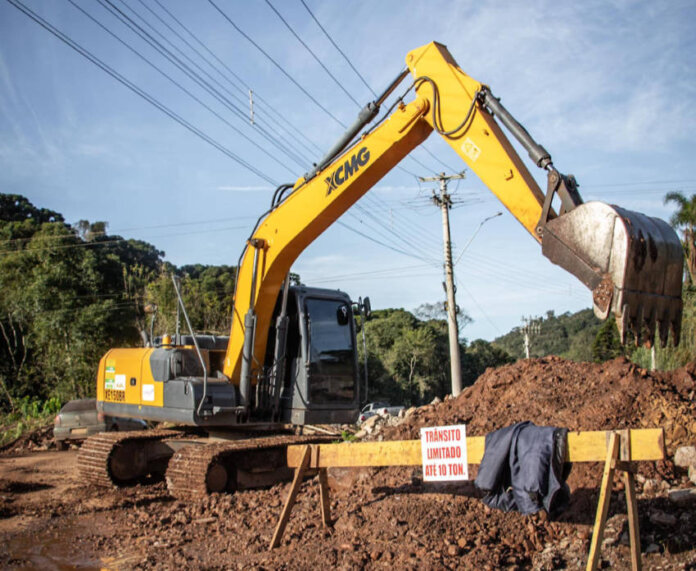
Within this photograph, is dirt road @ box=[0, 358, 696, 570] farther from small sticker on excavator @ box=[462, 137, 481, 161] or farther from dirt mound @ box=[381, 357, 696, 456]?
small sticker on excavator @ box=[462, 137, 481, 161]

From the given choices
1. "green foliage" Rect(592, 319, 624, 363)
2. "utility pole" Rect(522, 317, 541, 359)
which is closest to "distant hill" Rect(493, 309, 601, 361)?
"utility pole" Rect(522, 317, 541, 359)

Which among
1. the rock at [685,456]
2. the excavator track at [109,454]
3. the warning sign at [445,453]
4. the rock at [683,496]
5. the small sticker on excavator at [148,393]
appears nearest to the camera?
the warning sign at [445,453]

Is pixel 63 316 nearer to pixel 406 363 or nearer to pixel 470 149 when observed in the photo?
pixel 470 149

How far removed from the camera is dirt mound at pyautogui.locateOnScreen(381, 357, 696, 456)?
627 centimetres

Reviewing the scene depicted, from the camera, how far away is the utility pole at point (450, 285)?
23.7 metres

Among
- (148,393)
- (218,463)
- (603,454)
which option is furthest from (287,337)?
(603,454)

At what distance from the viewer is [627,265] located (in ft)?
14.8

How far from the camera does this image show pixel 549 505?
412cm

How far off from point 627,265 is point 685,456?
7.91ft

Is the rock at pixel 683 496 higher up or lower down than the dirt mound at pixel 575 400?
lower down

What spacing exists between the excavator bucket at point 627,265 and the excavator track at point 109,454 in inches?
259

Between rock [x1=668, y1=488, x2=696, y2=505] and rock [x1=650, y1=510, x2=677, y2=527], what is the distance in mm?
206

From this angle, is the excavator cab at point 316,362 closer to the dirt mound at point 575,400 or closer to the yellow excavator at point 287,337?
the yellow excavator at point 287,337

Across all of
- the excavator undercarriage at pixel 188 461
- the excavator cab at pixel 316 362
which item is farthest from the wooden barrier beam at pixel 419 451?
the excavator cab at pixel 316 362
